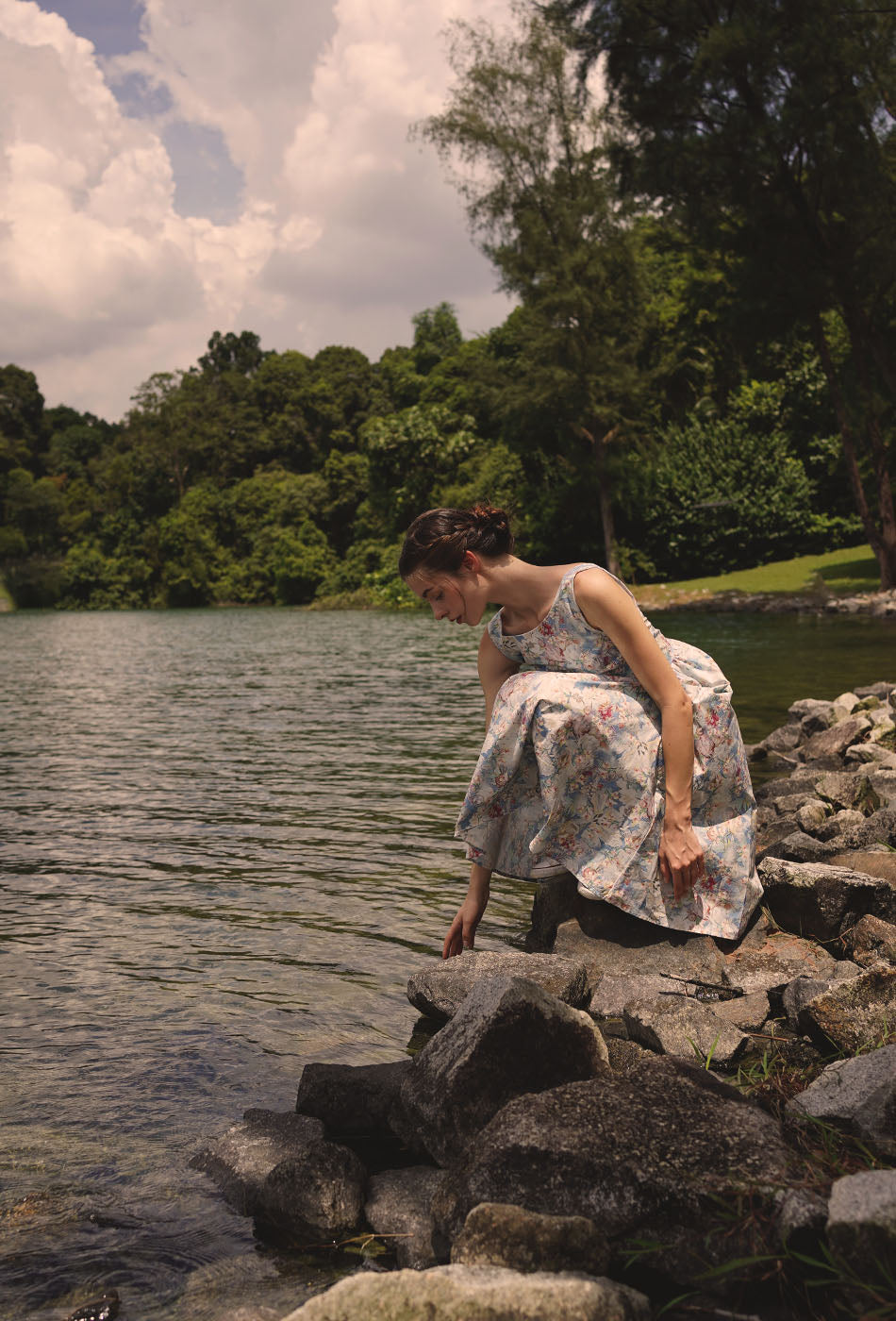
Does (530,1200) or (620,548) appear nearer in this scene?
(530,1200)

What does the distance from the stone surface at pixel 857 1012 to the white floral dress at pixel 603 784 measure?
66cm

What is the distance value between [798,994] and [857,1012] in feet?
1.03

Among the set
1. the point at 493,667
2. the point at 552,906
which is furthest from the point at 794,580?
the point at 552,906

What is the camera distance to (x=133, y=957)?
4434 millimetres

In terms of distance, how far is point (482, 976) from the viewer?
361 cm

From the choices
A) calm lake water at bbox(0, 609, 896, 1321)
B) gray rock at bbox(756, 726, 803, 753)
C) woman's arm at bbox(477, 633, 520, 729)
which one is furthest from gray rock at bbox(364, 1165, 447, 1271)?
gray rock at bbox(756, 726, 803, 753)

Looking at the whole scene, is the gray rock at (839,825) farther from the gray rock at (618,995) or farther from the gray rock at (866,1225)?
the gray rock at (866,1225)

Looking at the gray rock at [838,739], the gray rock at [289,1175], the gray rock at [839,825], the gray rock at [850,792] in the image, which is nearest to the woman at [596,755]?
the gray rock at [289,1175]

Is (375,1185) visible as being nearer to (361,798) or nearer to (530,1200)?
(530,1200)

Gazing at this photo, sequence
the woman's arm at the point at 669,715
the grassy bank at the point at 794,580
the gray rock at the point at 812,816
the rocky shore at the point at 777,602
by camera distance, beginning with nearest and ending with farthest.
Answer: the woman's arm at the point at 669,715
the gray rock at the point at 812,816
the rocky shore at the point at 777,602
the grassy bank at the point at 794,580

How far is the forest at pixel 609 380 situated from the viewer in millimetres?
21734

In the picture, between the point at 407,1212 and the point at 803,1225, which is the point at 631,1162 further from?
the point at 407,1212

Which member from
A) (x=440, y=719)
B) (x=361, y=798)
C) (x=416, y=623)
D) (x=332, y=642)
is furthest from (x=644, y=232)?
(x=361, y=798)

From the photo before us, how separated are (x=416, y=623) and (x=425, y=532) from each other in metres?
31.4
